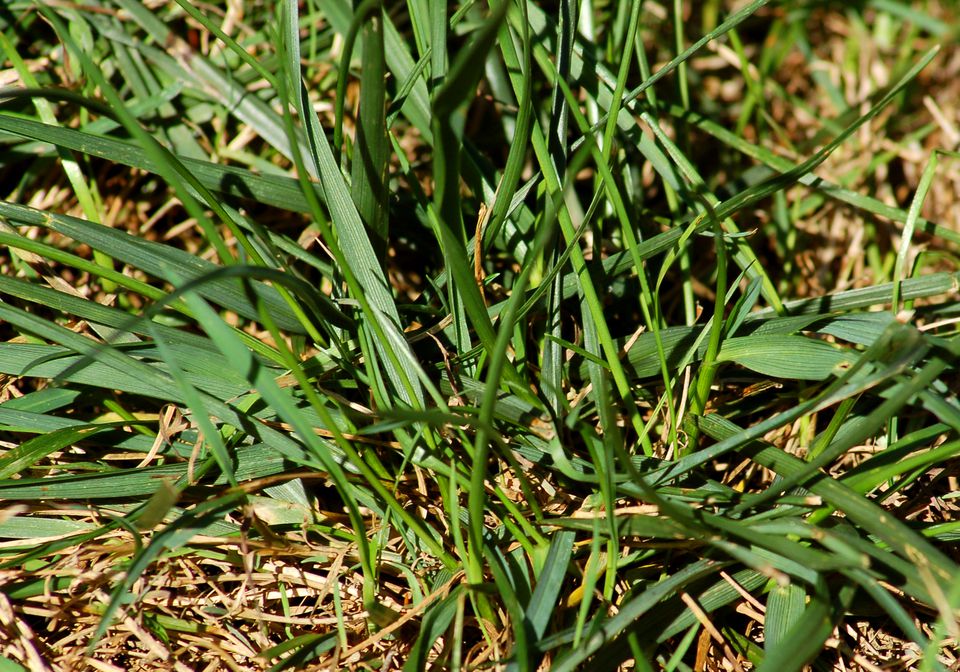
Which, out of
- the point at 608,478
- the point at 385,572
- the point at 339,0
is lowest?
the point at 385,572

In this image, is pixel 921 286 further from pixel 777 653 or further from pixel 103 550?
pixel 103 550

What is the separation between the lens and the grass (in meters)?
0.81

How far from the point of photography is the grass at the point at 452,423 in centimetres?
81

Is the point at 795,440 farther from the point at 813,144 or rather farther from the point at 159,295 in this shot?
the point at 159,295

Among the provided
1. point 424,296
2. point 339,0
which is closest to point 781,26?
point 339,0

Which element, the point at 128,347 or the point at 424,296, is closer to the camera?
the point at 128,347

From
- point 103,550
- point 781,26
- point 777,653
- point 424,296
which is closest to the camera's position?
point 777,653

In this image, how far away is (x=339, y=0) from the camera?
1.19m

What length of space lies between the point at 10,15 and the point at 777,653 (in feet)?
4.97

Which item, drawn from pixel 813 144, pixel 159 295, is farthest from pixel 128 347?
pixel 813 144

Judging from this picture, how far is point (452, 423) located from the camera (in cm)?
76

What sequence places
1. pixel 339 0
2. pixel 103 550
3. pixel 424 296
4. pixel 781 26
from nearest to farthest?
pixel 103 550 → pixel 424 296 → pixel 339 0 → pixel 781 26

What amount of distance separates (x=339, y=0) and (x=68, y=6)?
46 cm

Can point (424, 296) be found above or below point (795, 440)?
above
